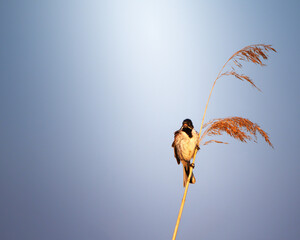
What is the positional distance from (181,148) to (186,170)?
210mm

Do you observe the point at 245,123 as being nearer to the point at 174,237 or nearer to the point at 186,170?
the point at 174,237

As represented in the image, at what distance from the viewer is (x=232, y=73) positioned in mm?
1684

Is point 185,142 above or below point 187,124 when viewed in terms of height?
below

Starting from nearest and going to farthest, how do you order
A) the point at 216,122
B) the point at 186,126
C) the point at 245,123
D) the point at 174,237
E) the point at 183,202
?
the point at 174,237 → the point at 183,202 → the point at 245,123 → the point at 216,122 → the point at 186,126

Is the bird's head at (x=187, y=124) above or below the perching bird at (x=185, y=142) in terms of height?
above

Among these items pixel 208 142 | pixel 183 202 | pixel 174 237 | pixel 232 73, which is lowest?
pixel 174 237

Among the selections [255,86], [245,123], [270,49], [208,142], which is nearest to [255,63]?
[270,49]

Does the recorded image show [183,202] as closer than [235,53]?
Yes

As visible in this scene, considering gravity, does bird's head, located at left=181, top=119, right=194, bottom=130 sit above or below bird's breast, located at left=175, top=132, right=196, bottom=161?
above

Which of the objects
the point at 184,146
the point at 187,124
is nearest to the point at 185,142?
the point at 184,146

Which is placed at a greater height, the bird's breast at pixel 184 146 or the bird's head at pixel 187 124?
the bird's head at pixel 187 124

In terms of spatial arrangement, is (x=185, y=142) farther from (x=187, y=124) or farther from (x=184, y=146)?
(x=187, y=124)

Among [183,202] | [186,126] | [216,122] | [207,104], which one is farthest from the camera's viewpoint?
[186,126]

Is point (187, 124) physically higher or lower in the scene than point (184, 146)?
higher
